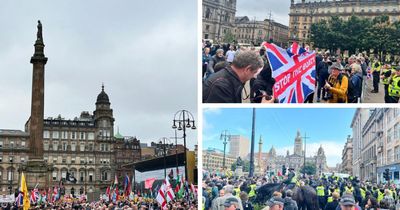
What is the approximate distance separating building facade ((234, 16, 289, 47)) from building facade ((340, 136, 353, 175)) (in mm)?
2344

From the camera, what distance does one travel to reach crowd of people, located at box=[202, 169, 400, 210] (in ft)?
44.9

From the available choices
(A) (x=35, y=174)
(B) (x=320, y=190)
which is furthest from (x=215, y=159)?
(A) (x=35, y=174)

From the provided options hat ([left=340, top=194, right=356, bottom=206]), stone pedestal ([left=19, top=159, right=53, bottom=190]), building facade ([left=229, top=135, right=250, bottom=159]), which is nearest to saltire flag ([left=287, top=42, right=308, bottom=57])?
building facade ([left=229, top=135, right=250, bottom=159])

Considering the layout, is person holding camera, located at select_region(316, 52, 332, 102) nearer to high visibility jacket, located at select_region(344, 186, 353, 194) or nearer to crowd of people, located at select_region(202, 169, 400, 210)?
crowd of people, located at select_region(202, 169, 400, 210)

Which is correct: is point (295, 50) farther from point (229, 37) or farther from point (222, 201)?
point (222, 201)

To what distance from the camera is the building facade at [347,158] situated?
45.8 feet

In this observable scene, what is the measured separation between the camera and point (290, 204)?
1393 centimetres

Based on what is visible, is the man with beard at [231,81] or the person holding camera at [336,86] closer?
the man with beard at [231,81]

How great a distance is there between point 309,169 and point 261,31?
303cm

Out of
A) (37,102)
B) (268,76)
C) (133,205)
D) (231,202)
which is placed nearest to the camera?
(268,76)

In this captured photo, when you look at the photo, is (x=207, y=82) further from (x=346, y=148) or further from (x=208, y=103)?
(x=346, y=148)

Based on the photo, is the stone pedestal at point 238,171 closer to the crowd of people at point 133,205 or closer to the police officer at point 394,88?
the police officer at point 394,88

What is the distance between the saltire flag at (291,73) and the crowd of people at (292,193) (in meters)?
2.17

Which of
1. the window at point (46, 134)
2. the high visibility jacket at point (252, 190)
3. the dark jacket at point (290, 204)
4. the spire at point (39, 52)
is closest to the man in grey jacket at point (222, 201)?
the high visibility jacket at point (252, 190)
